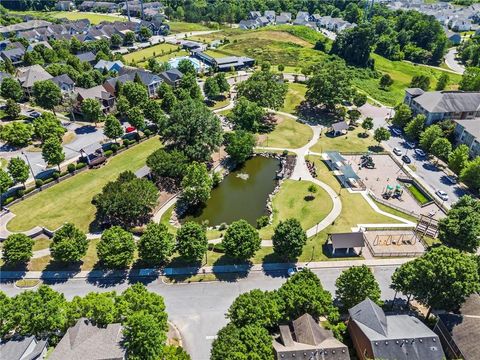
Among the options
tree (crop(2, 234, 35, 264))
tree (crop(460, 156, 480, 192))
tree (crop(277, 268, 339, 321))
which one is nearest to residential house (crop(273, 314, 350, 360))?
tree (crop(277, 268, 339, 321))

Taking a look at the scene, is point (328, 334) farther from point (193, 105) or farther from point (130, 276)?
point (193, 105)

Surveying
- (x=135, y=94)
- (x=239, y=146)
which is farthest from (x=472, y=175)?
(x=135, y=94)

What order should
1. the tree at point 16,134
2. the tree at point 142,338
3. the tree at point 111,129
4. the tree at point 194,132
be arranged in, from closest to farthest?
the tree at point 142,338
the tree at point 194,132
the tree at point 16,134
the tree at point 111,129

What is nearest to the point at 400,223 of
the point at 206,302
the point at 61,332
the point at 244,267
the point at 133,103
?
the point at 244,267

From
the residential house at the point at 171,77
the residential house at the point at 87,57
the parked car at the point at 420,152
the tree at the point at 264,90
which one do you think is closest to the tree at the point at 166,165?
the tree at the point at 264,90

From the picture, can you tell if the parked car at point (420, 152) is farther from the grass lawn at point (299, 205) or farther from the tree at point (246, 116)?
the tree at point (246, 116)
